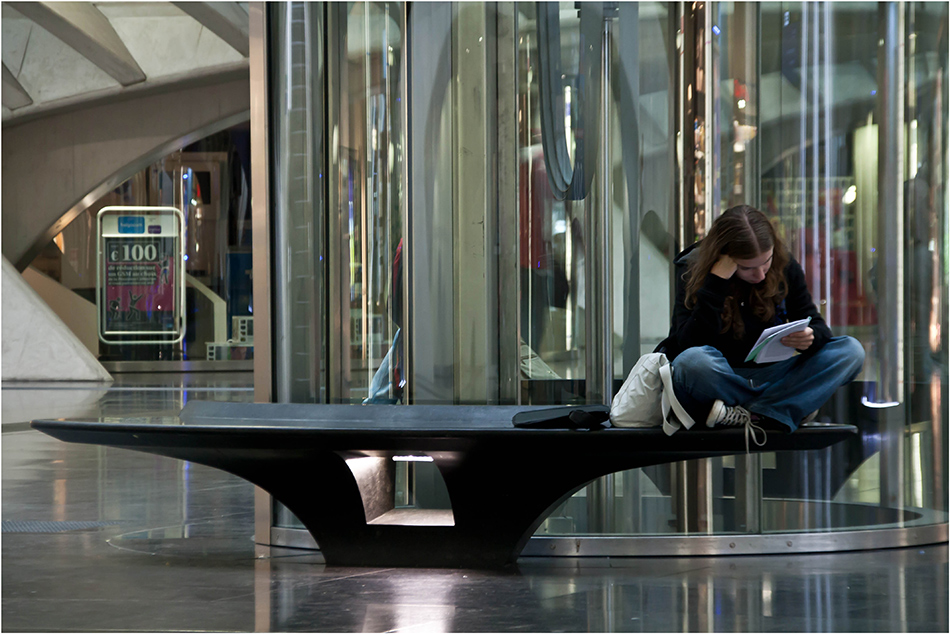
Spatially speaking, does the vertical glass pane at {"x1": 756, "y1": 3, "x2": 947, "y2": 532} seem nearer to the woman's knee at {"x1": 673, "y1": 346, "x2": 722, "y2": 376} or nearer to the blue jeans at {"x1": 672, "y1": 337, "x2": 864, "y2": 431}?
the blue jeans at {"x1": 672, "y1": 337, "x2": 864, "y2": 431}

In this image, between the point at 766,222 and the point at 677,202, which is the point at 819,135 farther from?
the point at 766,222

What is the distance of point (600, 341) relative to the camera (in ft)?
16.7

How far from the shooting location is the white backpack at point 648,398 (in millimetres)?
3937

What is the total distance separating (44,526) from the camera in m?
5.61

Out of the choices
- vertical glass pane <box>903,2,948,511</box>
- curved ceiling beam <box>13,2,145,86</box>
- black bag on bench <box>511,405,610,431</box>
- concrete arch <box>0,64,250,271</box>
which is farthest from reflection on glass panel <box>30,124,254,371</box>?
black bag on bench <box>511,405,610,431</box>

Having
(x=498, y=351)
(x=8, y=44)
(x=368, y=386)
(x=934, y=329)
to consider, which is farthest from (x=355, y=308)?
(x=8, y=44)

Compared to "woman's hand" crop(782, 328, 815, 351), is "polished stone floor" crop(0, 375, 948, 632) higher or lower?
lower

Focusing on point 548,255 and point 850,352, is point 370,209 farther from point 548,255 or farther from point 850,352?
point 850,352

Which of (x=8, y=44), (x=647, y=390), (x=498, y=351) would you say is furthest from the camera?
(x=8, y=44)

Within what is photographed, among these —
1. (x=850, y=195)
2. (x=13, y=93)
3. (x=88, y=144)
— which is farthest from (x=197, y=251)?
(x=850, y=195)

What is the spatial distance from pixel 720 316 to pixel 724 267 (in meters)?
0.18

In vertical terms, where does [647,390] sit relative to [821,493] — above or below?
above

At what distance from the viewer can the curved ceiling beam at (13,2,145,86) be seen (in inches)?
842

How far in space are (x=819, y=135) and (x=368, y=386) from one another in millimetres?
2492
